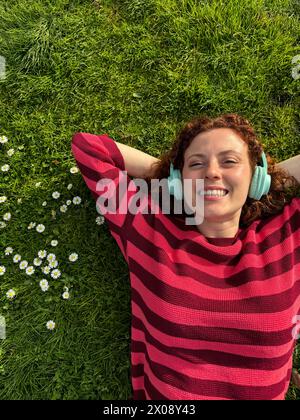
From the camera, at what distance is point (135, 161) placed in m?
3.10

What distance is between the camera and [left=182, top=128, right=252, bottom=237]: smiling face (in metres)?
2.52

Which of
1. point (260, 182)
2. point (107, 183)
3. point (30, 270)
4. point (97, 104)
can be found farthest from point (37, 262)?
point (260, 182)

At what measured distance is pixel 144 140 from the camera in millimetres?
3539

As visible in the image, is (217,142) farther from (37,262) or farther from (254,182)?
(37,262)

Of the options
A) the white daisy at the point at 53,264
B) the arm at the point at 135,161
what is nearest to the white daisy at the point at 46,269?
the white daisy at the point at 53,264

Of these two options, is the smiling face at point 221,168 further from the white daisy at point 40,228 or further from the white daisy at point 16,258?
the white daisy at point 16,258

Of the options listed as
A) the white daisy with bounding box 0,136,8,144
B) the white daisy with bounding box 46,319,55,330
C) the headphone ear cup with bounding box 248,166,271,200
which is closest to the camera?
the headphone ear cup with bounding box 248,166,271,200

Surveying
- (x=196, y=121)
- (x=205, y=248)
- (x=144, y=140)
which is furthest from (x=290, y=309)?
(x=144, y=140)

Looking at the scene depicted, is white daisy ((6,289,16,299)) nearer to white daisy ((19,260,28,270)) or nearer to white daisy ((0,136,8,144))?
white daisy ((19,260,28,270))

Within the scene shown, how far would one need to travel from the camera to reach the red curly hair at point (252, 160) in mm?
2754

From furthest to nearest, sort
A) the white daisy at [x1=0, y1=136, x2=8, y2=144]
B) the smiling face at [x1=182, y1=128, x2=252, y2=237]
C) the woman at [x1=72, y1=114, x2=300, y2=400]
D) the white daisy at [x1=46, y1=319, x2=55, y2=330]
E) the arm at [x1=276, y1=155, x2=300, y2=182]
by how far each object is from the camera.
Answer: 1. the white daisy at [x1=0, y1=136, x2=8, y2=144]
2. the white daisy at [x1=46, y1=319, x2=55, y2=330]
3. the arm at [x1=276, y1=155, x2=300, y2=182]
4. the smiling face at [x1=182, y1=128, x2=252, y2=237]
5. the woman at [x1=72, y1=114, x2=300, y2=400]

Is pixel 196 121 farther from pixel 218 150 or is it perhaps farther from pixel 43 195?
pixel 43 195

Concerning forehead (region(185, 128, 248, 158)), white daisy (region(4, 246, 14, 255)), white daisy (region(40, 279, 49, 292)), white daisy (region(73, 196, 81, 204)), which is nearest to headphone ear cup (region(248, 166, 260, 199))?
forehead (region(185, 128, 248, 158))

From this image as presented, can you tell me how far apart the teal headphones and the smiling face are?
8 centimetres
